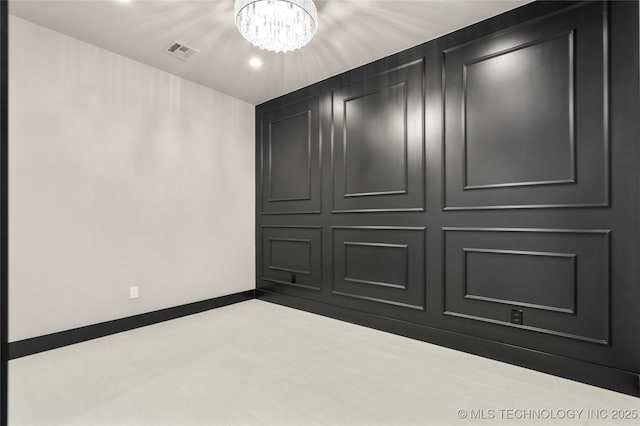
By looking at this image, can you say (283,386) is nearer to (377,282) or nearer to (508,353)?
(377,282)

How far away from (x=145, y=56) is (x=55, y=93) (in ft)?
2.73

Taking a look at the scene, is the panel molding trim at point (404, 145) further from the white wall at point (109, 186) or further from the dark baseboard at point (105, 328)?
the dark baseboard at point (105, 328)

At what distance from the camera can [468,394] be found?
6.58ft

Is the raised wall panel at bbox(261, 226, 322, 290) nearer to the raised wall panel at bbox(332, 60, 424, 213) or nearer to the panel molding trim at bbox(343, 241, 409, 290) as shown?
the panel molding trim at bbox(343, 241, 409, 290)

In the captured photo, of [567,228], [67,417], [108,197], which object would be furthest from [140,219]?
[567,228]

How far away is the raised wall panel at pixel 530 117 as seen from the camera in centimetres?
216

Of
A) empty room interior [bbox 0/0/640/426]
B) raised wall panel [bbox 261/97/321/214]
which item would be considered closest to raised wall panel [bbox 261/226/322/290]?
empty room interior [bbox 0/0/640/426]

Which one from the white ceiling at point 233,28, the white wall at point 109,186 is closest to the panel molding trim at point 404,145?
the white ceiling at point 233,28

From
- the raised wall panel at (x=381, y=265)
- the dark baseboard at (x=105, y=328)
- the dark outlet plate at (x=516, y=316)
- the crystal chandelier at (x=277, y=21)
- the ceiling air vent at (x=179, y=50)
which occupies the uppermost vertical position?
the ceiling air vent at (x=179, y=50)

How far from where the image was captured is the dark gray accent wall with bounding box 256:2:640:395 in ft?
6.86

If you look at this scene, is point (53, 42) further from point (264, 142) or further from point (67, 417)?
point (67, 417)

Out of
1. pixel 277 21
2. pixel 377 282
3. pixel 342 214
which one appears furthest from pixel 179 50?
pixel 377 282

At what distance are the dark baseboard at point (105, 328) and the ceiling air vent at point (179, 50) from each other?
249 centimetres

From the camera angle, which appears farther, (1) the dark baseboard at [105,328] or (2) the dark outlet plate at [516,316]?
(1) the dark baseboard at [105,328]
